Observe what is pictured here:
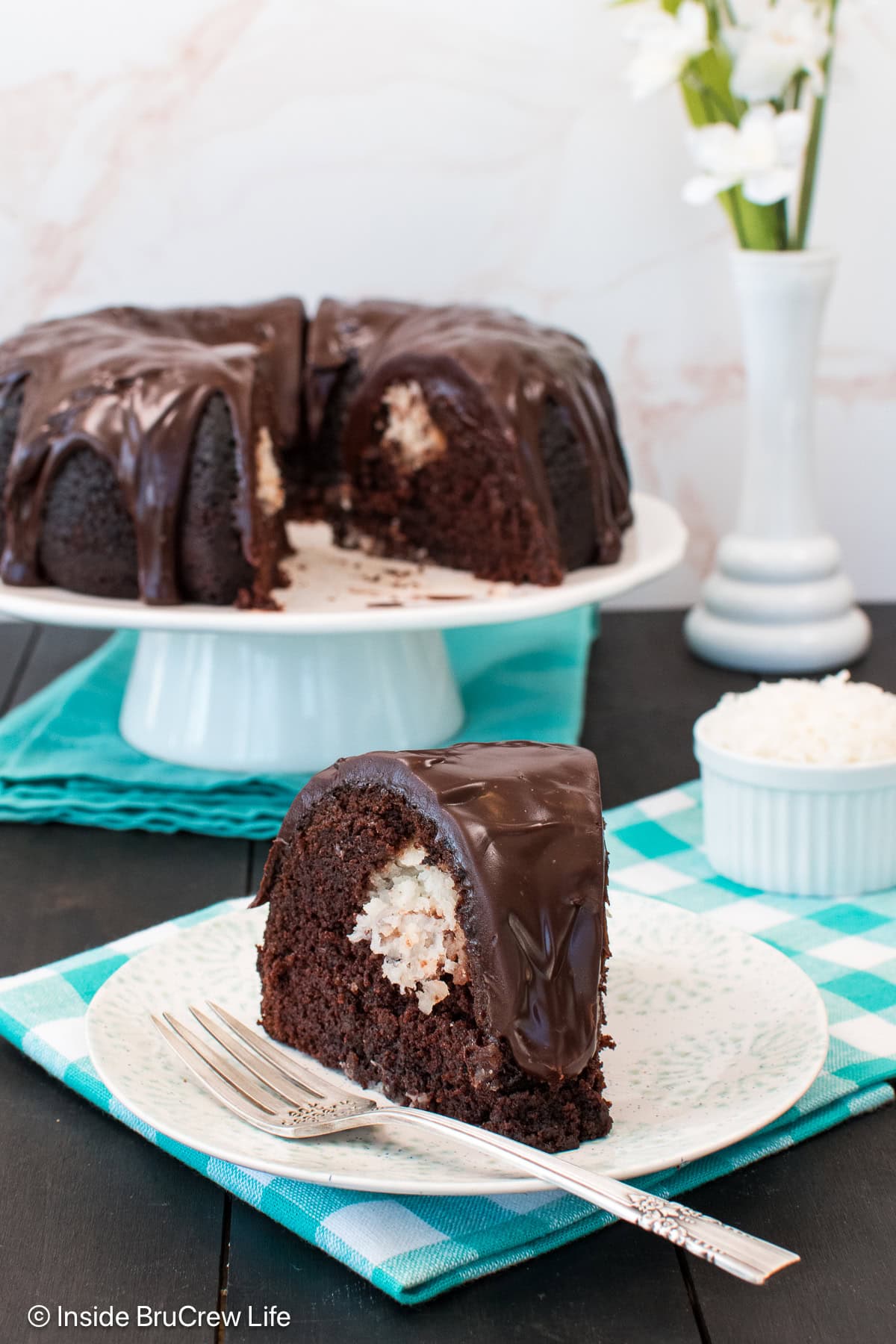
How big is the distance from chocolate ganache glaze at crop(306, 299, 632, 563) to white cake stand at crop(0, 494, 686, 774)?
0.14 metres

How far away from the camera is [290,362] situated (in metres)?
2.21

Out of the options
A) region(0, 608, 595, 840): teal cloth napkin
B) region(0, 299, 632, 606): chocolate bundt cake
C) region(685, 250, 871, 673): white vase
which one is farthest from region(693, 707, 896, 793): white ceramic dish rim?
region(685, 250, 871, 673): white vase

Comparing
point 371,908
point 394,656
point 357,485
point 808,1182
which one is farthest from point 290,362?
point 808,1182

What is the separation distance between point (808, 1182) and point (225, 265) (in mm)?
1951

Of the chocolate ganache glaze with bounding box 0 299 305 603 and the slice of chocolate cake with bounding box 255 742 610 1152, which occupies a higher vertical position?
the chocolate ganache glaze with bounding box 0 299 305 603

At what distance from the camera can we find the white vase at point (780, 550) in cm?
229

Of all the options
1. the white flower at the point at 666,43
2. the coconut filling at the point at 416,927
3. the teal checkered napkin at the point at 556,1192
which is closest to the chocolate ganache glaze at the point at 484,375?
the white flower at the point at 666,43

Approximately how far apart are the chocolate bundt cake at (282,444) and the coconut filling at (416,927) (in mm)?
760

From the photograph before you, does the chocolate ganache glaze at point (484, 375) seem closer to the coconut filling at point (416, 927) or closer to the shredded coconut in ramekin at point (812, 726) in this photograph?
the shredded coconut in ramekin at point (812, 726)

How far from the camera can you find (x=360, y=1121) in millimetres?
994

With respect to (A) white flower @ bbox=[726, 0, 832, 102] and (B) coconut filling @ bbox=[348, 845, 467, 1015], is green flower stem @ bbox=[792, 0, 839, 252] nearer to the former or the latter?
(A) white flower @ bbox=[726, 0, 832, 102]

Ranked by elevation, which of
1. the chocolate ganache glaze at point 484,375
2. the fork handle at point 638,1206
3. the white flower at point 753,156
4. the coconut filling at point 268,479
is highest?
the white flower at point 753,156

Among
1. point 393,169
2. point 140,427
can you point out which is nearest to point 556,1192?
point 140,427

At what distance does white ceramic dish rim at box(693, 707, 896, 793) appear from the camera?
4.86ft
